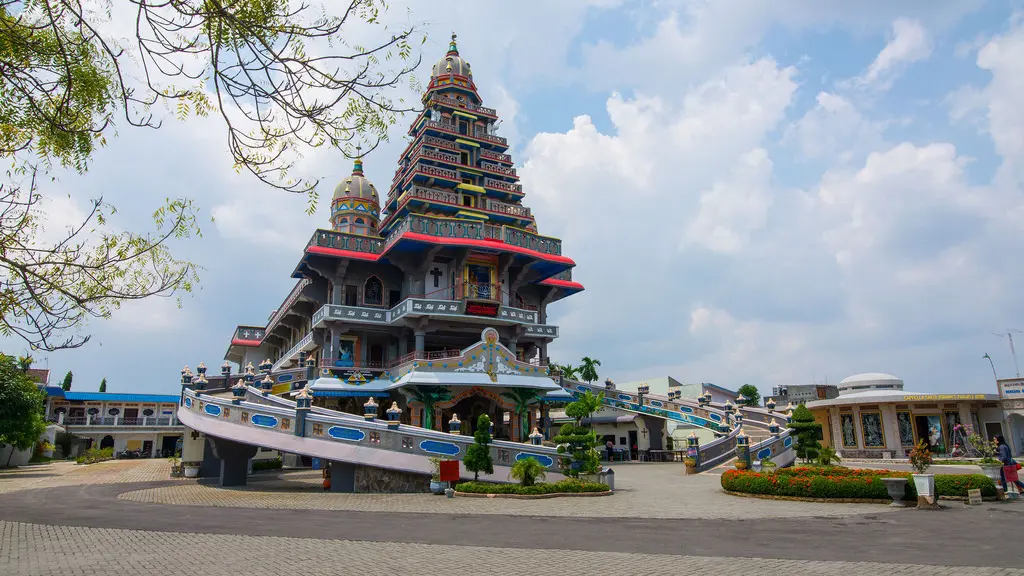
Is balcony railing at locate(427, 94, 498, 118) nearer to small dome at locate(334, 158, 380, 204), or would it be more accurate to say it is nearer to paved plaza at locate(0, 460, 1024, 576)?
small dome at locate(334, 158, 380, 204)

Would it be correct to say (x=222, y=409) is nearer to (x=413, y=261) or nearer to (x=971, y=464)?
(x=413, y=261)

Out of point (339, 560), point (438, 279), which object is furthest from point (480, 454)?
point (438, 279)

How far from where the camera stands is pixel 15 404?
105 ft

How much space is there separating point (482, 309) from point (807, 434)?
56.4 ft

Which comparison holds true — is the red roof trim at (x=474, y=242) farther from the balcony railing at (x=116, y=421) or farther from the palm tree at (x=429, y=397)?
the balcony railing at (x=116, y=421)

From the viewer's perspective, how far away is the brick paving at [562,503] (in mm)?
14117

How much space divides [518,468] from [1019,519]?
11.7 metres

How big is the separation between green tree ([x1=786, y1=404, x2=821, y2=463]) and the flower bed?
3.39m

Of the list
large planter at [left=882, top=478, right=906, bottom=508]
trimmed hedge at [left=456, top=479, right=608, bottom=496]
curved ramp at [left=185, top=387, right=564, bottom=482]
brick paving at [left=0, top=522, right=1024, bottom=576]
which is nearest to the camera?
brick paving at [left=0, top=522, right=1024, bottom=576]

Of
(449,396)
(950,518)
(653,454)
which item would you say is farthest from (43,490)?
(653,454)

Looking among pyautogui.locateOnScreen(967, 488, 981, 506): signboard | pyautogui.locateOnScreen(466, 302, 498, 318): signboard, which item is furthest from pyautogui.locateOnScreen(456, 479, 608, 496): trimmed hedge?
pyautogui.locateOnScreen(466, 302, 498, 318): signboard

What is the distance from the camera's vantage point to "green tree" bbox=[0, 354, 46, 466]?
104ft

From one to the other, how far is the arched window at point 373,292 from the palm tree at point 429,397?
26.7 feet

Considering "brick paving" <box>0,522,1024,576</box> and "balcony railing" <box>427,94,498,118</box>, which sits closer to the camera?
"brick paving" <box>0,522,1024,576</box>
